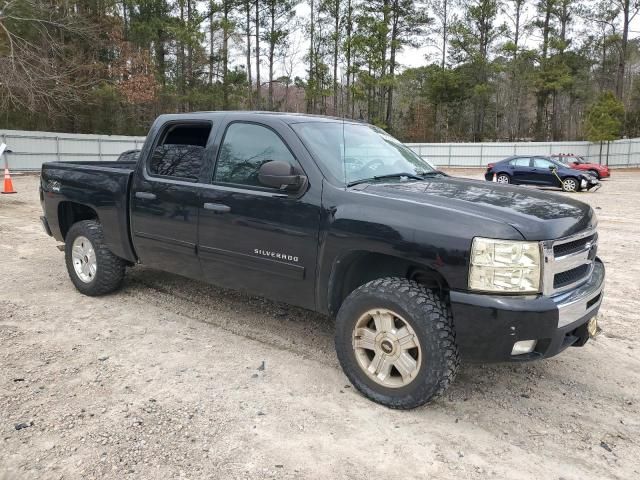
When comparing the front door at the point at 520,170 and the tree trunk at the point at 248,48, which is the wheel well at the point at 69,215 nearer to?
the front door at the point at 520,170

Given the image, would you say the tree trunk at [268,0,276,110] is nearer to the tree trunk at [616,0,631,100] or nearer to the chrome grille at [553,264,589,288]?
the tree trunk at [616,0,631,100]

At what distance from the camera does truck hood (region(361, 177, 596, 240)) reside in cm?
297

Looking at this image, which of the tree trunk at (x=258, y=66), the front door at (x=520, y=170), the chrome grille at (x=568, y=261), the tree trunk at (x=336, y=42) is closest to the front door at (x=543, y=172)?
the front door at (x=520, y=170)

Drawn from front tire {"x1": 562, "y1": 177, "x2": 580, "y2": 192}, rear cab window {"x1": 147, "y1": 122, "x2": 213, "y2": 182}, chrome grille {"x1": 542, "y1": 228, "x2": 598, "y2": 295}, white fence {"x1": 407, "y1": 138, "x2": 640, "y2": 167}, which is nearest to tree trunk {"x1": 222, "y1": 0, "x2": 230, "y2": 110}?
white fence {"x1": 407, "y1": 138, "x2": 640, "y2": 167}

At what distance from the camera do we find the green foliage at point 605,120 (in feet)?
117

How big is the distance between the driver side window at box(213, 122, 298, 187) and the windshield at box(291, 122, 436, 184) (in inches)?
8.5

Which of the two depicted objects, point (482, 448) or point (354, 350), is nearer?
point (482, 448)

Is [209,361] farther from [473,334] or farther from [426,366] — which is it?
[473,334]

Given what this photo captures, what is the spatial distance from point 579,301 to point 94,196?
439cm

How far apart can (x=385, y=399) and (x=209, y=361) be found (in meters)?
1.42

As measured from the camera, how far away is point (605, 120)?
35.6 meters

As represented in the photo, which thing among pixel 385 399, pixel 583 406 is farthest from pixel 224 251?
pixel 583 406

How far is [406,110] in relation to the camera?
56.5m

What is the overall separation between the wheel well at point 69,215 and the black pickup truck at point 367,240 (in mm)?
815
